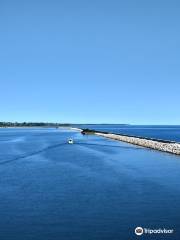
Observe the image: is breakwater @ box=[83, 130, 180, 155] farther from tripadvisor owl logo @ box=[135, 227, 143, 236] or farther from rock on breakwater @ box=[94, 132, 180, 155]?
tripadvisor owl logo @ box=[135, 227, 143, 236]

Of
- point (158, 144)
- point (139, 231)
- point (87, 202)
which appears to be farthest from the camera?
point (158, 144)

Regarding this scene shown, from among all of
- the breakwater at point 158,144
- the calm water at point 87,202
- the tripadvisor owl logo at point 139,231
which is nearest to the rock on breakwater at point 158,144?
the breakwater at point 158,144

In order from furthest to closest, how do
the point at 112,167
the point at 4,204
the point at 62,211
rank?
the point at 112,167 < the point at 4,204 < the point at 62,211

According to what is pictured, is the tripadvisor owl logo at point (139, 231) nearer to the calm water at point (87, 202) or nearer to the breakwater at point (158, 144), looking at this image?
the calm water at point (87, 202)

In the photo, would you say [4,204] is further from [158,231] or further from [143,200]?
[158,231]

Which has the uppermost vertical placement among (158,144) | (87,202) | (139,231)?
(158,144)

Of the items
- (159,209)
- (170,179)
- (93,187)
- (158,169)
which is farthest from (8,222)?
(158,169)

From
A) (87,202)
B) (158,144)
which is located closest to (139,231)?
(87,202)

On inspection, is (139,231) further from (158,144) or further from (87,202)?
(158,144)

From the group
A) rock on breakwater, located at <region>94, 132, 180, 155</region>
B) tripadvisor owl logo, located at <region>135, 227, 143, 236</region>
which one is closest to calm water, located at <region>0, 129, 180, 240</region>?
tripadvisor owl logo, located at <region>135, 227, 143, 236</region>

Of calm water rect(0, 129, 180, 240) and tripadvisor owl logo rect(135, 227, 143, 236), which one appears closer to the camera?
tripadvisor owl logo rect(135, 227, 143, 236)

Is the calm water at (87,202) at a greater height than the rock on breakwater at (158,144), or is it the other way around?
the rock on breakwater at (158,144)
